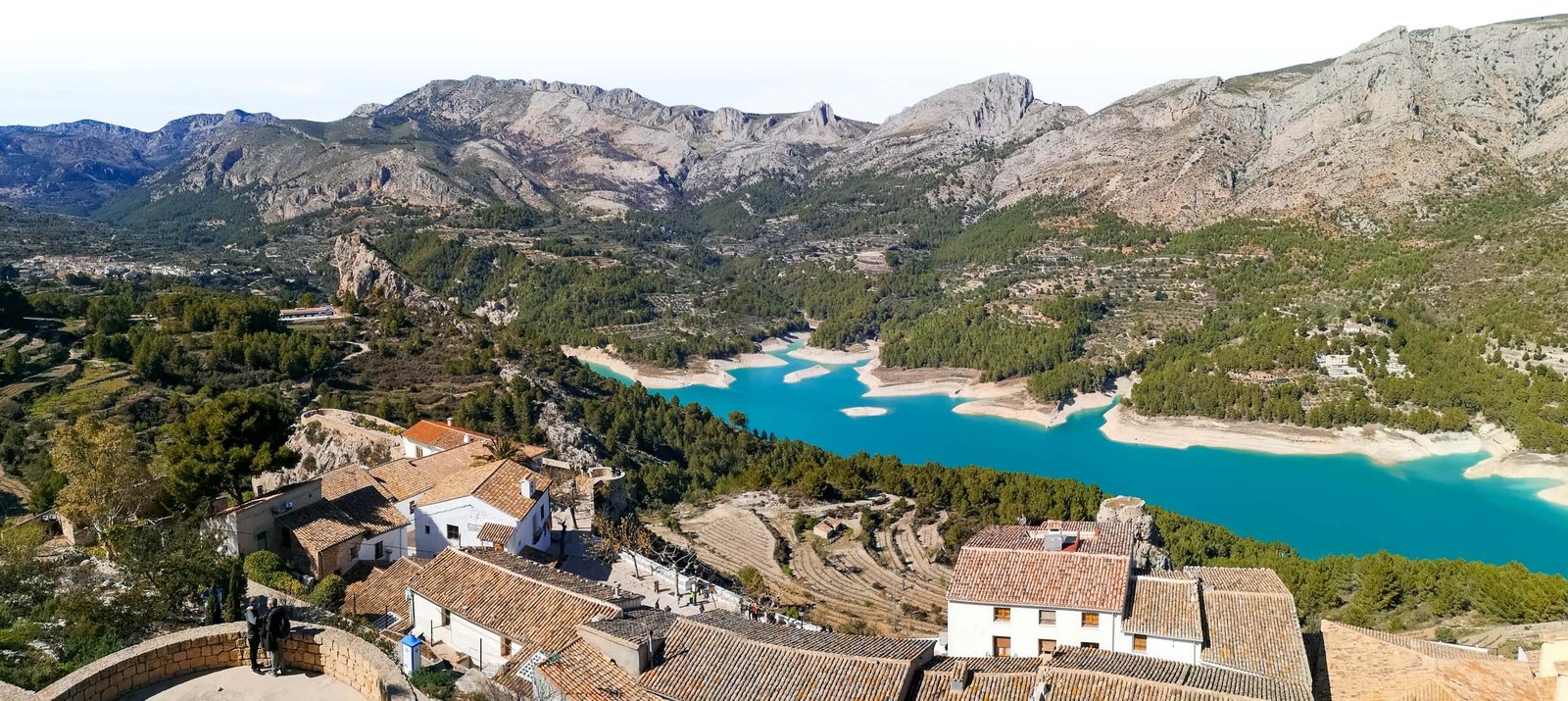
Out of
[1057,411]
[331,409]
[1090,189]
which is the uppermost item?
[1090,189]

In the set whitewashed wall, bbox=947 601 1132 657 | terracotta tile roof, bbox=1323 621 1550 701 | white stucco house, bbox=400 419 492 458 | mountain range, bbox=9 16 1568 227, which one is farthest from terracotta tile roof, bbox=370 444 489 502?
mountain range, bbox=9 16 1568 227

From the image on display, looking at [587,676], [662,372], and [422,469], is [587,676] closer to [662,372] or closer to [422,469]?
[422,469]

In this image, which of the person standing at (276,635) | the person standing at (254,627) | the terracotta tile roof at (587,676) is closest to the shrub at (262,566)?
the terracotta tile roof at (587,676)

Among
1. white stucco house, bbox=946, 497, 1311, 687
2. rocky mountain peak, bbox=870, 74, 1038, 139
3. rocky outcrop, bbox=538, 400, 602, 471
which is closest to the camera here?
white stucco house, bbox=946, 497, 1311, 687

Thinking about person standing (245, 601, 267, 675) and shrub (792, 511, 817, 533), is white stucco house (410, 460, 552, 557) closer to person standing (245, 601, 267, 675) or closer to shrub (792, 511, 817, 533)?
shrub (792, 511, 817, 533)

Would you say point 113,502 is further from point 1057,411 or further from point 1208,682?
Result: point 1057,411

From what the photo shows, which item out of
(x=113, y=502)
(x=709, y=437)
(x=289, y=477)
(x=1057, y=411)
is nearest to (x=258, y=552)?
(x=113, y=502)

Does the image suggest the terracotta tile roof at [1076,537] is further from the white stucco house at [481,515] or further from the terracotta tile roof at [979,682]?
the white stucco house at [481,515]
